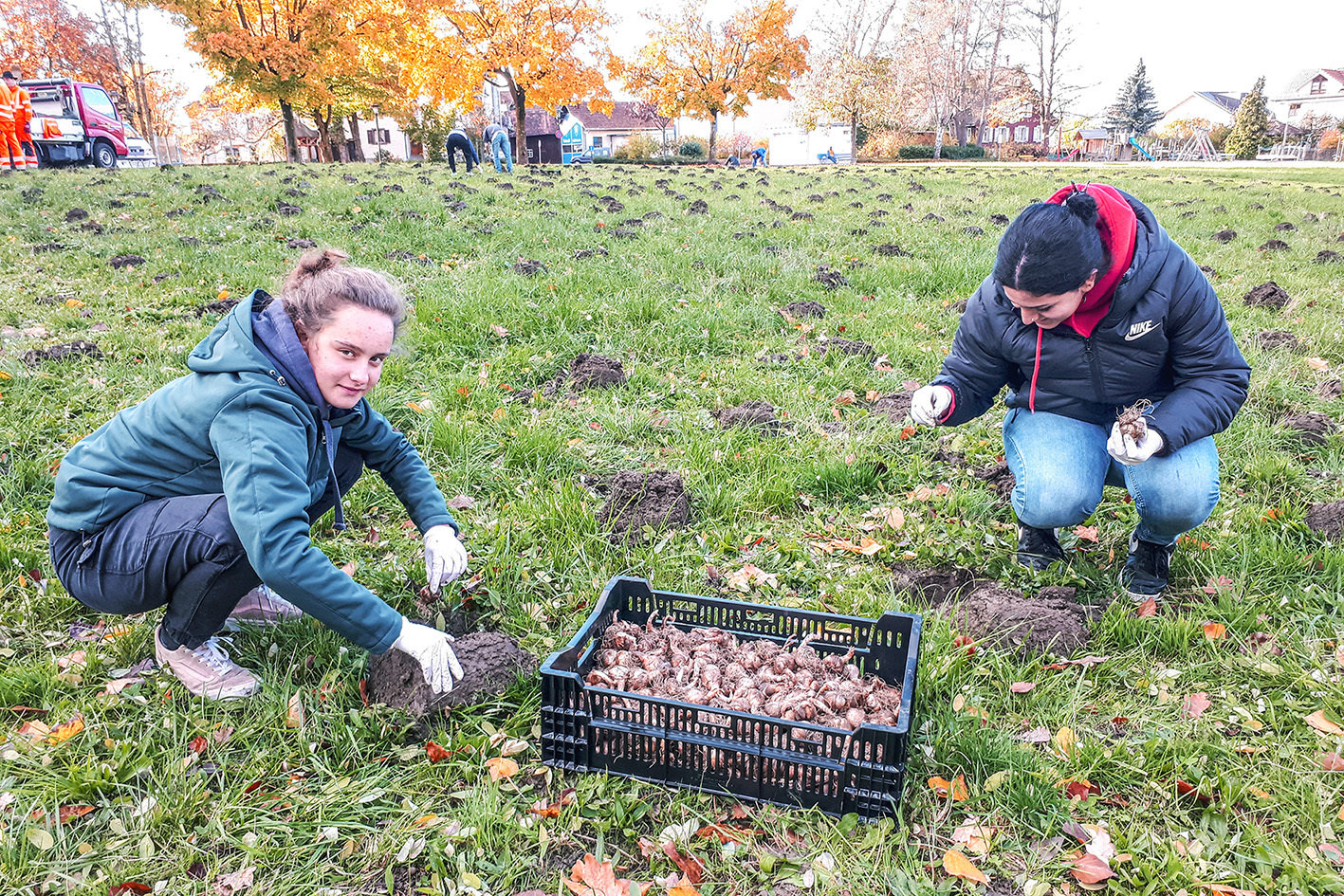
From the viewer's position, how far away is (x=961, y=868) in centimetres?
179

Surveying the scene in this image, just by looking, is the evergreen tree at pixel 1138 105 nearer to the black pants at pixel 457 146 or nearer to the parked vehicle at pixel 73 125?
the black pants at pixel 457 146

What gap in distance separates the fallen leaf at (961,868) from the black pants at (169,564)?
1.98m

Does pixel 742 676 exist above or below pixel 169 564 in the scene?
below

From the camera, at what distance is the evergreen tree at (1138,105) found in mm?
71000

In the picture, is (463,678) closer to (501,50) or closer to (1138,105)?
(501,50)

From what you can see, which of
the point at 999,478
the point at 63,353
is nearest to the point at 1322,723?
the point at 999,478

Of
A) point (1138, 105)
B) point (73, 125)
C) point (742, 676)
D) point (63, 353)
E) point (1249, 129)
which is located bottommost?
point (742, 676)

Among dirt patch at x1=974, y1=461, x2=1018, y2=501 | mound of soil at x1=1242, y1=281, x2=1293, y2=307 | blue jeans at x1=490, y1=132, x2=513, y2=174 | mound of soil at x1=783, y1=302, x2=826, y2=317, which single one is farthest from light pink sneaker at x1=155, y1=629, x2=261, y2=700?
blue jeans at x1=490, y1=132, x2=513, y2=174

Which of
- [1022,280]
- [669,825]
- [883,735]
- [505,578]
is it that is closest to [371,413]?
[505,578]

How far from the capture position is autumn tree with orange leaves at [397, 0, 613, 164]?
87.4 feet

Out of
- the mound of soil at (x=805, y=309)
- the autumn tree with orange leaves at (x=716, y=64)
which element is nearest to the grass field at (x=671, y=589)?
the mound of soil at (x=805, y=309)

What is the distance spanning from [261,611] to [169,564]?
1.95ft

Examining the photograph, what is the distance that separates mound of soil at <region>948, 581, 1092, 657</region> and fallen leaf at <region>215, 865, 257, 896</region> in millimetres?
A: 2111

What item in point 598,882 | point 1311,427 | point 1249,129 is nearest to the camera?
point 598,882
